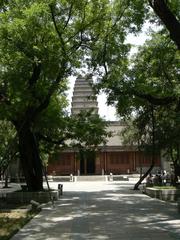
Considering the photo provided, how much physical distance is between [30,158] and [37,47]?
745cm

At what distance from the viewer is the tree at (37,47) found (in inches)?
773

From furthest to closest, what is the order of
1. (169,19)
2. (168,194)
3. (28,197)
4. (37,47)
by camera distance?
(168,194) < (28,197) < (37,47) < (169,19)

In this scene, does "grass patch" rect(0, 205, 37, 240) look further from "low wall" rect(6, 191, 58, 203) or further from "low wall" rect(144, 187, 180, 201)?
"low wall" rect(144, 187, 180, 201)

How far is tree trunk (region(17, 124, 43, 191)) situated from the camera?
2478 centimetres

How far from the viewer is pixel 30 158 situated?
2492 centimetres

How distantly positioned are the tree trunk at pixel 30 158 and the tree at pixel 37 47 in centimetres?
186

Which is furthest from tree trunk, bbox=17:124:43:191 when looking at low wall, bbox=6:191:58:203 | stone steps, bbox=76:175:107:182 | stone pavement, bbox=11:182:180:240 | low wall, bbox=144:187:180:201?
stone steps, bbox=76:175:107:182

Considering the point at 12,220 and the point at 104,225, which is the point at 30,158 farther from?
the point at 104,225

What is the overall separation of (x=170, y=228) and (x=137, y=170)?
175ft

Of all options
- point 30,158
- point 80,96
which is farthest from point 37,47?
point 80,96

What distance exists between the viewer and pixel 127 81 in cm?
1973

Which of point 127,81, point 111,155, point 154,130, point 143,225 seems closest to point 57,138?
point 154,130

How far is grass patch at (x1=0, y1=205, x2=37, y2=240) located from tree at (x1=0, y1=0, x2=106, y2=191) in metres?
4.84

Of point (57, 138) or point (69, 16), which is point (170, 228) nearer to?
point (69, 16)
